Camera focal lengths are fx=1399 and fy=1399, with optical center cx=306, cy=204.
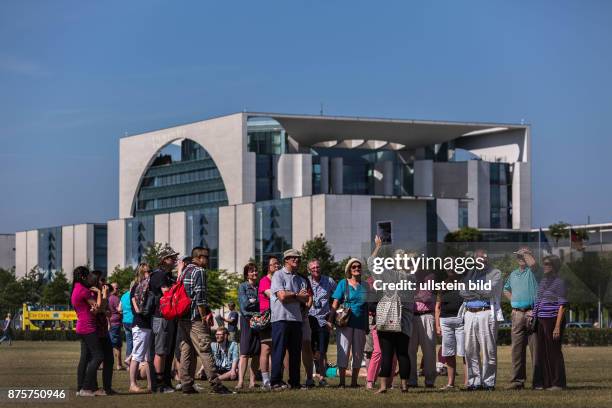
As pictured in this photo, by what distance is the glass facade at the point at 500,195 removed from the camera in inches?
5246

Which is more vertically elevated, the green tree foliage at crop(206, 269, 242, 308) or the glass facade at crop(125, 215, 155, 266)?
the glass facade at crop(125, 215, 155, 266)

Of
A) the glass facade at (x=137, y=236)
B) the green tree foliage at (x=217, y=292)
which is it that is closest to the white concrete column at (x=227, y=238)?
the glass facade at (x=137, y=236)

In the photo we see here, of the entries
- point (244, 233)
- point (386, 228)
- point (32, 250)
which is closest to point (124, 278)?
point (244, 233)

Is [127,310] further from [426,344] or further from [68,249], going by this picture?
[68,249]

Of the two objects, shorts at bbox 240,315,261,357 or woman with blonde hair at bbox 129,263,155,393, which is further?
shorts at bbox 240,315,261,357

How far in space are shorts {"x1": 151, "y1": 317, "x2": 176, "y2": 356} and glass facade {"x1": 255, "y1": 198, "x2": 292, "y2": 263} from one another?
93.6m

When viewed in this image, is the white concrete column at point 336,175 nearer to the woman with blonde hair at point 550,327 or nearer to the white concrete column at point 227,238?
the white concrete column at point 227,238

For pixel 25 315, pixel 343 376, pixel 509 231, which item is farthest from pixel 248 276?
pixel 509 231

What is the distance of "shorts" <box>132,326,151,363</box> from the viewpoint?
19.8 metres

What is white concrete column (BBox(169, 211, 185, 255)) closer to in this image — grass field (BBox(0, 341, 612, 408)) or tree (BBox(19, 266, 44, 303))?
tree (BBox(19, 266, 44, 303))

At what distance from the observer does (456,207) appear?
12388 cm

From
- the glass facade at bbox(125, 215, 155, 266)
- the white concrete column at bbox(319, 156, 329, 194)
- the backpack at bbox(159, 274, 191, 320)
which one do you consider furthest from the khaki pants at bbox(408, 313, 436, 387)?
the glass facade at bbox(125, 215, 155, 266)

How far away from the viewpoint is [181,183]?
13050cm

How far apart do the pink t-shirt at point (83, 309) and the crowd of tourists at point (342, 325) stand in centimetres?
1
